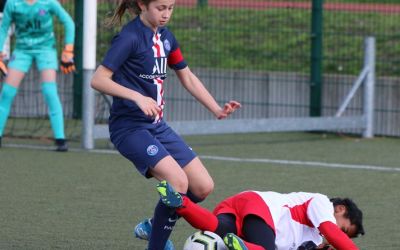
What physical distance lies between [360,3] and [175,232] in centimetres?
766

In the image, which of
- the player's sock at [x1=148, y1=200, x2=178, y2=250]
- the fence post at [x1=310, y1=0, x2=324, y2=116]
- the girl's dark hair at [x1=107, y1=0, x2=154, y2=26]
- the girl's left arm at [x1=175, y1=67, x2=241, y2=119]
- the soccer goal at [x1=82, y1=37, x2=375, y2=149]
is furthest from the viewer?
the fence post at [x1=310, y1=0, x2=324, y2=116]

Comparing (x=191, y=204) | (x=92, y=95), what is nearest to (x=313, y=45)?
(x=92, y=95)

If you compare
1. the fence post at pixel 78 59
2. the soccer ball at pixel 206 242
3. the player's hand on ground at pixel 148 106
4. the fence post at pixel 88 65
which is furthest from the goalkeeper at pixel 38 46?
the soccer ball at pixel 206 242

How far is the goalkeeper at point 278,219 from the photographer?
6426 mm

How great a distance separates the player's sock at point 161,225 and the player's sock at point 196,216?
7 centimetres

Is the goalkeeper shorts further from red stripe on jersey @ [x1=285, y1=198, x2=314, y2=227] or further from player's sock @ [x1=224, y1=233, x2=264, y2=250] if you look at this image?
player's sock @ [x1=224, y1=233, x2=264, y2=250]

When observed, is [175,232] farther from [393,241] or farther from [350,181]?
[350,181]

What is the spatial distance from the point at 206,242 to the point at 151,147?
2.01 ft

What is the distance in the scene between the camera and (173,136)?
6.90m

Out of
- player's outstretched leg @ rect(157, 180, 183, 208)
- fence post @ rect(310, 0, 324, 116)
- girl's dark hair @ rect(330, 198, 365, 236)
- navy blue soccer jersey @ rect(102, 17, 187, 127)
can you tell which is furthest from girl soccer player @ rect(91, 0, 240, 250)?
fence post @ rect(310, 0, 324, 116)

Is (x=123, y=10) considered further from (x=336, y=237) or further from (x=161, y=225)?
(x=336, y=237)

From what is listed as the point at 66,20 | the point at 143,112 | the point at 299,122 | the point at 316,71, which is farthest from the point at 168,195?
the point at 316,71

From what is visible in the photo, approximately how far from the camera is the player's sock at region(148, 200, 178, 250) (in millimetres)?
6566

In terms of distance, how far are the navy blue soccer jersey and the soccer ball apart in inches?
29.1
